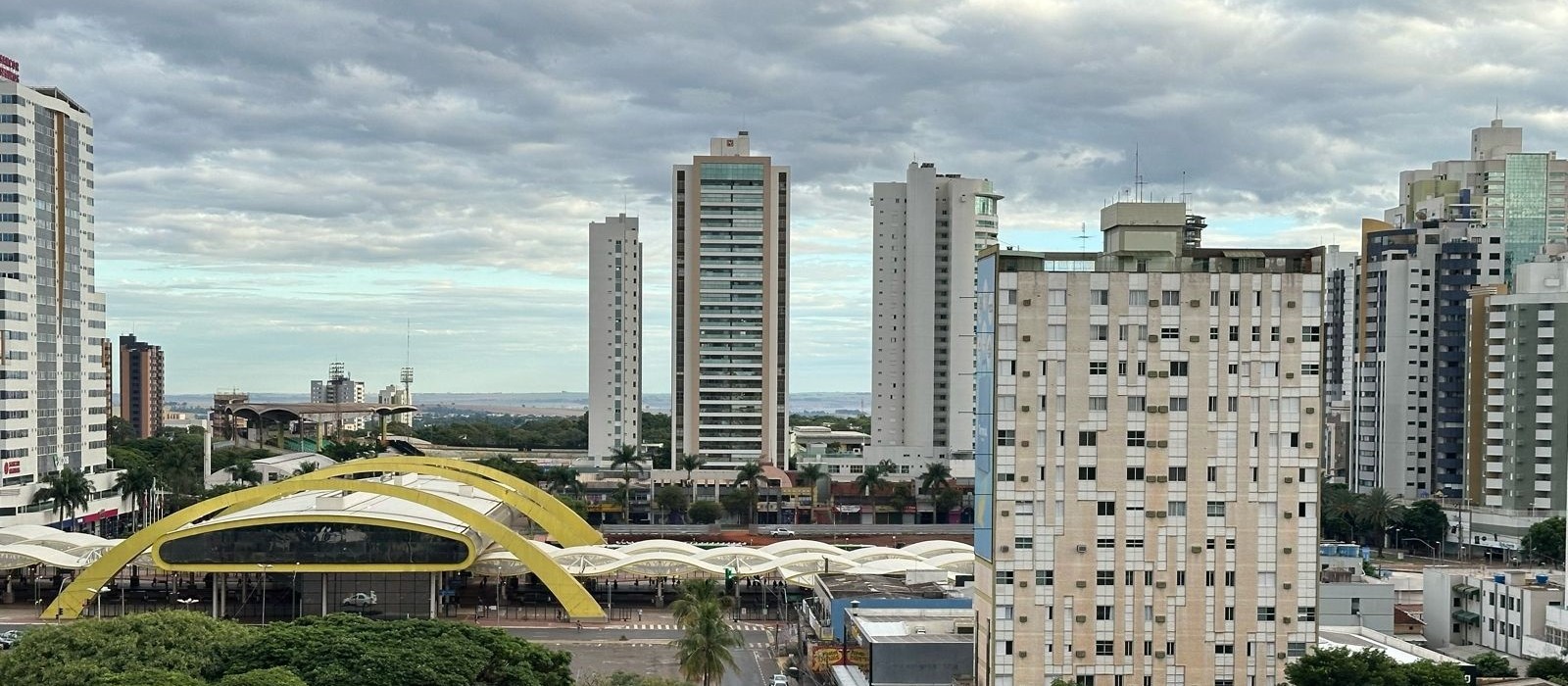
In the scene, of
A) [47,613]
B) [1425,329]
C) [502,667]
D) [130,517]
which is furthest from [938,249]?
[502,667]

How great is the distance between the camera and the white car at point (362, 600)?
72250mm

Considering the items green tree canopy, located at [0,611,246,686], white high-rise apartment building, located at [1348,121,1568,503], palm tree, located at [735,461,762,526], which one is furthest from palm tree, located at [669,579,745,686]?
white high-rise apartment building, located at [1348,121,1568,503]

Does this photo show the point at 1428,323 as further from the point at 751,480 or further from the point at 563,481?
the point at 563,481

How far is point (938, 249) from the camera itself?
134 meters

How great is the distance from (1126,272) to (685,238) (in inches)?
3277

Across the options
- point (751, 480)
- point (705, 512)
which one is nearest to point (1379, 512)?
point (751, 480)

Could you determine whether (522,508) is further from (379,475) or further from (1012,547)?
(1012,547)

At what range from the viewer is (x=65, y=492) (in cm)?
9675

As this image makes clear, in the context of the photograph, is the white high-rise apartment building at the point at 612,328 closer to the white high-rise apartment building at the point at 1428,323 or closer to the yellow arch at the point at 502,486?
the yellow arch at the point at 502,486

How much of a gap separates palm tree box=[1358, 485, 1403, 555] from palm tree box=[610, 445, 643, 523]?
181 feet

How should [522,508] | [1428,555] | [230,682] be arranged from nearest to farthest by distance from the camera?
[230,682] < [522,508] < [1428,555]

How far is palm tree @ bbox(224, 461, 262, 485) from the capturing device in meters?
122

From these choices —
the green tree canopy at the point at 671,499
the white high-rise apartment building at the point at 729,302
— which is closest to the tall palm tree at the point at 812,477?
the white high-rise apartment building at the point at 729,302

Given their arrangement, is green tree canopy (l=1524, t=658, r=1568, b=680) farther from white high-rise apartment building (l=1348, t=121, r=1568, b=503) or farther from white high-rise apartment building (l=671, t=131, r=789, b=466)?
white high-rise apartment building (l=671, t=131, r=789, b=466)
